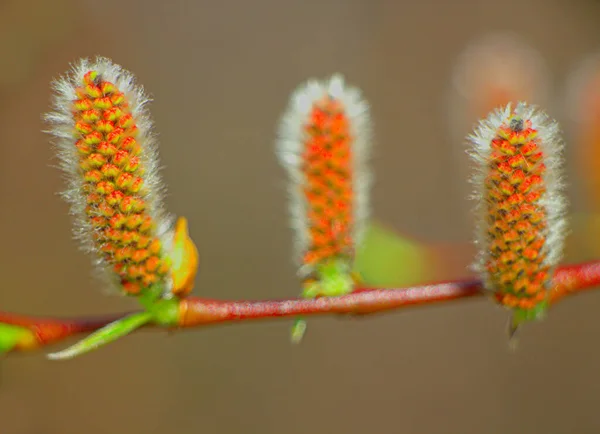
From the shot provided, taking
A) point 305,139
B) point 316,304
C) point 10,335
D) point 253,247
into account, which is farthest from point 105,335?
point 253,247

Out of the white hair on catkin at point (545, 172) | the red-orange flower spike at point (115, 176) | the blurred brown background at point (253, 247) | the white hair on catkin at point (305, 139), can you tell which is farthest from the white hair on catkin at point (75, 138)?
the blurred brown background at point (253, 247)

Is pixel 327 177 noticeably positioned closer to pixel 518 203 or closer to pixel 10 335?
pixel 518 203

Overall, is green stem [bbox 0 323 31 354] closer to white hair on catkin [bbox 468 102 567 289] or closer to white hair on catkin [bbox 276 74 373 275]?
white hair on catkin [bbox 276 74 373 275]

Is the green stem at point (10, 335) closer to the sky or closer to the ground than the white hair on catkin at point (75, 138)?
closer to the ground

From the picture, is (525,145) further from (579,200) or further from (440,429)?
(440,429)

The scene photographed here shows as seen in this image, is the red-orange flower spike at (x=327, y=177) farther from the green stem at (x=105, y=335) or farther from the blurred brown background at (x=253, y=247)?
the blurred brown background at (x=253, y=247)

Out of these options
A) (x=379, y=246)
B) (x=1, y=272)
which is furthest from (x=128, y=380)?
(x=379, y=246)
